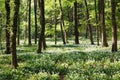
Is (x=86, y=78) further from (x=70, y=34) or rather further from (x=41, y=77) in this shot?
(x=70, y=34)

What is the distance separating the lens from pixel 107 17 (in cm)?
4528

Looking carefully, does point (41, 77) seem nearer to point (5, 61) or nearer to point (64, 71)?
point (64, 71)

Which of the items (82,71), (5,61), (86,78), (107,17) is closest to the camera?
(86,78)

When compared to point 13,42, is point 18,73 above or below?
below

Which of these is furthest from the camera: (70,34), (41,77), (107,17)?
(70,34)

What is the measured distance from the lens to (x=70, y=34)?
8538 cm

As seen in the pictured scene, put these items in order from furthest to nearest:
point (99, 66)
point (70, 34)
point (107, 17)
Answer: point (70, 34) < point (107, 17) < point (99, 66)

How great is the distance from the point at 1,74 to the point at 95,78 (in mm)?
5413

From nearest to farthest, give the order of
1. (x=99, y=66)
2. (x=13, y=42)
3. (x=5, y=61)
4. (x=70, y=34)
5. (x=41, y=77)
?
(x=41, y=77), (x=99, y=66), (x=13, y=42), (x=5, y=61), (x=70, y=34)

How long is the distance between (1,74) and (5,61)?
5.03 m

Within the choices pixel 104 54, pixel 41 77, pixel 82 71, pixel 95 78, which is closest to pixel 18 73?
pixel 41 77

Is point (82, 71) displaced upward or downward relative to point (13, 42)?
downward

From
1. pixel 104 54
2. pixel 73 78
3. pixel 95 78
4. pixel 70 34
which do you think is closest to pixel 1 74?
pixel 73 78

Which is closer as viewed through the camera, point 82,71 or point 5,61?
point 82,71
